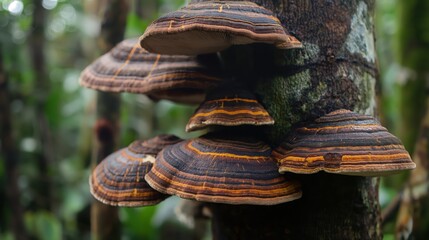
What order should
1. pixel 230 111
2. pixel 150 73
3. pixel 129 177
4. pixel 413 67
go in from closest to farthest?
1. pixel 230 111
2. pixel 129 177
3. pixel 150 73
4. pixel 413 67

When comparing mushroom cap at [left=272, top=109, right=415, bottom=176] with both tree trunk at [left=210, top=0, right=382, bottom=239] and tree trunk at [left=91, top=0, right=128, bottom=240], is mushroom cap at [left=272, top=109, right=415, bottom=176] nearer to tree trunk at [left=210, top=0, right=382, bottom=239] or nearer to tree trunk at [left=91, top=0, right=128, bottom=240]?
tree trunk at [left=210, top=0, right=382, bottom=239]

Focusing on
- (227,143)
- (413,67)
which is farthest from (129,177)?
(413,67)

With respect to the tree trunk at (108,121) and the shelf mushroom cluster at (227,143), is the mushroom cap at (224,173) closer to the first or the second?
the shelf mushroom cluster at (227,143)

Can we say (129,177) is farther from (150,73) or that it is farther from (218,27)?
(218,27)

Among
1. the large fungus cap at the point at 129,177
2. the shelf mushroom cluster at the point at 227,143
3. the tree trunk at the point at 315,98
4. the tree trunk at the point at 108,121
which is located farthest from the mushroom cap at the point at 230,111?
the tree trunk at the point at 108,121

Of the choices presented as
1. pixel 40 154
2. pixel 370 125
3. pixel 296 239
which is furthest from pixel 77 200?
pixel 370 125

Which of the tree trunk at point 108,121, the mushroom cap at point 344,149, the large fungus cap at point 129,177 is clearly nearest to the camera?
the mushroom cap at point 344,149

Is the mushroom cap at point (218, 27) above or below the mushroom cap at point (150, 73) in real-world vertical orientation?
above
